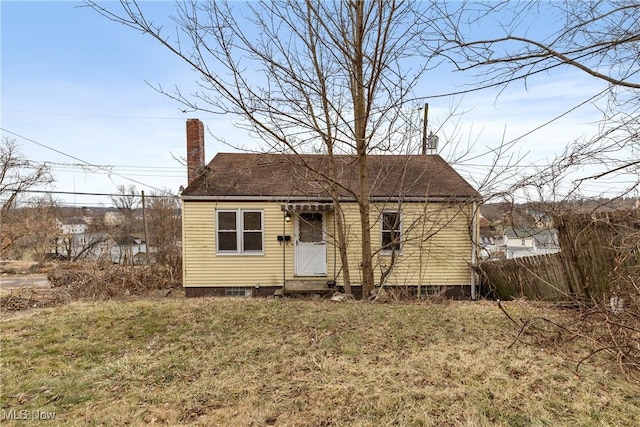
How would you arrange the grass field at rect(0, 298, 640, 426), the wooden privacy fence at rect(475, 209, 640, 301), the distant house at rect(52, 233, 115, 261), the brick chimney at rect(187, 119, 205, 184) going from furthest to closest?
the distant house at rect(52, 233, 115, 261), the brick chimney at rect(187, 119, 205, 184), the wooden privacy fence at rect(475, 209, 640, 301), the grass field at rect(0, 298, 640, 426)

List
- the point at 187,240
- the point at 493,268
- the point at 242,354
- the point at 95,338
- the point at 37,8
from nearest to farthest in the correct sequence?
the point at 242,354 → the point at 95,338 → the point at 37,8 → the point at 493,268 → the point at 187,240

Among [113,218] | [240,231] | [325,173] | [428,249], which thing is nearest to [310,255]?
[240,231]

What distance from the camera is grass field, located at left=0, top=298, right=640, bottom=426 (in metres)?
2.80

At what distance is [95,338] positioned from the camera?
4.68 meters

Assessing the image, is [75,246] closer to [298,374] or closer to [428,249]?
[428,249]

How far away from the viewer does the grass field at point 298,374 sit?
2.80 m

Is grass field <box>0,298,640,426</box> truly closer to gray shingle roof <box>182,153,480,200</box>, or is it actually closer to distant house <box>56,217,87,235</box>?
gray shingle roof <box>182,153,480,200</box>

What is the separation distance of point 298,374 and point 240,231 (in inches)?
291

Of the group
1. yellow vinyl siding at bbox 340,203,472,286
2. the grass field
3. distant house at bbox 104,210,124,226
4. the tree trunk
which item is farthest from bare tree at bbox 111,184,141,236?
the tree trunk

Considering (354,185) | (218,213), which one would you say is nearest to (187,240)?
(218,213)

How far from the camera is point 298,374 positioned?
3.54 metres

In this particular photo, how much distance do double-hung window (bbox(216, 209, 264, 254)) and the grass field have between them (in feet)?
16.4

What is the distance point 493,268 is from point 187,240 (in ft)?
28.6

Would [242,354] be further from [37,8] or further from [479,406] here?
[37,8]
